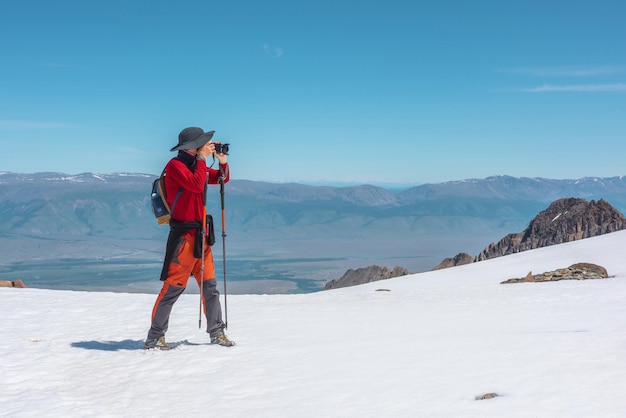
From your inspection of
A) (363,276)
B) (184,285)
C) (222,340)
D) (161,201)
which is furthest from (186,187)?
(363,276)

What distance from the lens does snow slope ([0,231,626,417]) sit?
6078 millimetres

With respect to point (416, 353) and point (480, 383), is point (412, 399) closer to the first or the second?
point (480, 383)

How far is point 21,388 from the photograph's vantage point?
704cm

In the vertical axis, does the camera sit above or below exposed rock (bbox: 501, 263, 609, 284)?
above

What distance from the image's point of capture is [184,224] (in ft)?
29.0

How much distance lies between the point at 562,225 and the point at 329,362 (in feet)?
290

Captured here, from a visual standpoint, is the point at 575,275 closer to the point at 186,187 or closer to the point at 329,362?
the point at 329,362

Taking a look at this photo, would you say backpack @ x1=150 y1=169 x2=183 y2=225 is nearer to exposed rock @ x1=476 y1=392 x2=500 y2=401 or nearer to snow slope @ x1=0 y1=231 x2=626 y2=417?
snow slope @ x1=0 y1=231 x2=626 y2=417

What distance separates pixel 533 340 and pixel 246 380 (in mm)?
4290

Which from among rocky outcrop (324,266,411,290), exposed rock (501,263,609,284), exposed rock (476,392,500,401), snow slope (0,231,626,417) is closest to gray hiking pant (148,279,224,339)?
snow slope (0,231,626,417)

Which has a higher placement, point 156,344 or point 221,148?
point 221,148

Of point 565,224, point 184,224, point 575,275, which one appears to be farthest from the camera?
point 565,224

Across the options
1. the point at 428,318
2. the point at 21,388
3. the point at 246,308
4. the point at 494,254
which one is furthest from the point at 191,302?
the point at 494,254

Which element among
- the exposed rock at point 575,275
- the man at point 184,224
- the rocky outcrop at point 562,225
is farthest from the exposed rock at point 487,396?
the rocky outcrop at point 562,225
